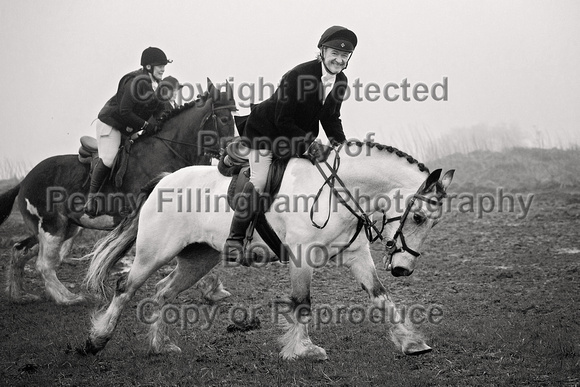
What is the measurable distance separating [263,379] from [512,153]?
13524 millimetres

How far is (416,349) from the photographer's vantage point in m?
5.07

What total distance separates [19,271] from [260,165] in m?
4.73

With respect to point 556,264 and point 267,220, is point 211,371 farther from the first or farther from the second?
point 556,264

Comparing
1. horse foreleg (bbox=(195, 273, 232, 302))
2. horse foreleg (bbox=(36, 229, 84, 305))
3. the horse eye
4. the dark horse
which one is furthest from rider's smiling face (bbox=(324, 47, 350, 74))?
horse foreleg (bbox=(36, 229, 84, 305))

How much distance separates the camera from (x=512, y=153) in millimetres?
16828

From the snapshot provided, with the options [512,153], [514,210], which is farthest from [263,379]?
[512,153]

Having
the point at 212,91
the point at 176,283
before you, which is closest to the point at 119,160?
the point at 212,91

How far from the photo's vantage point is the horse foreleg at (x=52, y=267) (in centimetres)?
816

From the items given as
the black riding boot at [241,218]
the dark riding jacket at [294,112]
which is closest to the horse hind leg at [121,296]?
the black riding boot at [241,218]

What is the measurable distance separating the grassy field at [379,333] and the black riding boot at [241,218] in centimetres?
97

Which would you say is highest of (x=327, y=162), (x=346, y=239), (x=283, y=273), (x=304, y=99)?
(x=304, y=99)

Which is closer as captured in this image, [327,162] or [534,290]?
[327,162]

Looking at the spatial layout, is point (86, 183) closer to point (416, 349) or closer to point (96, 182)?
point (96, 182)

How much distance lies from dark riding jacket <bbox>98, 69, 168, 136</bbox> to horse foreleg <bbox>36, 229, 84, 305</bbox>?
1.77m
